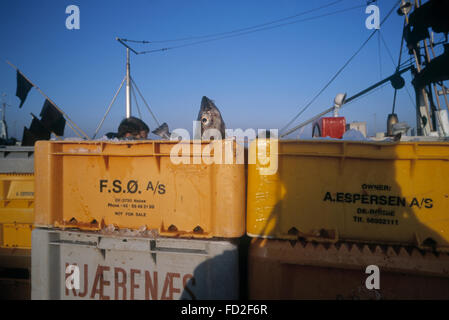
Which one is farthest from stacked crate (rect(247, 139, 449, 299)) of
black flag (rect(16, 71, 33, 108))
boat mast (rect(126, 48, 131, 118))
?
boat mast (rect(126, 48, 131, 118))

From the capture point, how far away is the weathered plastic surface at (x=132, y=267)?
6.68 feet

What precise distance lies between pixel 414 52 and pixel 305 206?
9.30m

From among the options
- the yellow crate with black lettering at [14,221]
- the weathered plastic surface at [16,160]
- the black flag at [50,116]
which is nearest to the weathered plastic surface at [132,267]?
the yellow crate with black lettering at [14,221]

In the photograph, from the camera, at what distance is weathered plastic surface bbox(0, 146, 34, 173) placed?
11.8 feet

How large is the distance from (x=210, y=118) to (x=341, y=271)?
8.17ft

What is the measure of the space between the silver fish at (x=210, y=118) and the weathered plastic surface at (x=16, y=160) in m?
3.07

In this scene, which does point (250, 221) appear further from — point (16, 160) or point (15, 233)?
point (16, 160)

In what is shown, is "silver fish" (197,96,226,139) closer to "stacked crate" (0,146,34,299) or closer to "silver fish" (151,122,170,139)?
"silver fish" (151,122,170,139)

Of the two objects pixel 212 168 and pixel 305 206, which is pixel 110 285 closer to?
pixel 212 168

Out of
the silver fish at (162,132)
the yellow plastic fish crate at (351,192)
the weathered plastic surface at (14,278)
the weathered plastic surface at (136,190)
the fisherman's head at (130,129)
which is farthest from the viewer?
the silver fish at (162,132)

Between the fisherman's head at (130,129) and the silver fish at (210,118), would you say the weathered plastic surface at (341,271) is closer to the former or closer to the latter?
the silver fish at (210,118)

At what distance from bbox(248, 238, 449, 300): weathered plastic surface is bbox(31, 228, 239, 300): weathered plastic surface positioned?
31 centimetres

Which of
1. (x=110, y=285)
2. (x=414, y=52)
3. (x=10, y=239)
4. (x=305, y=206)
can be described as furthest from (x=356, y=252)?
(x=414, y=52)

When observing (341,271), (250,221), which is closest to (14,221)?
(250,221)
